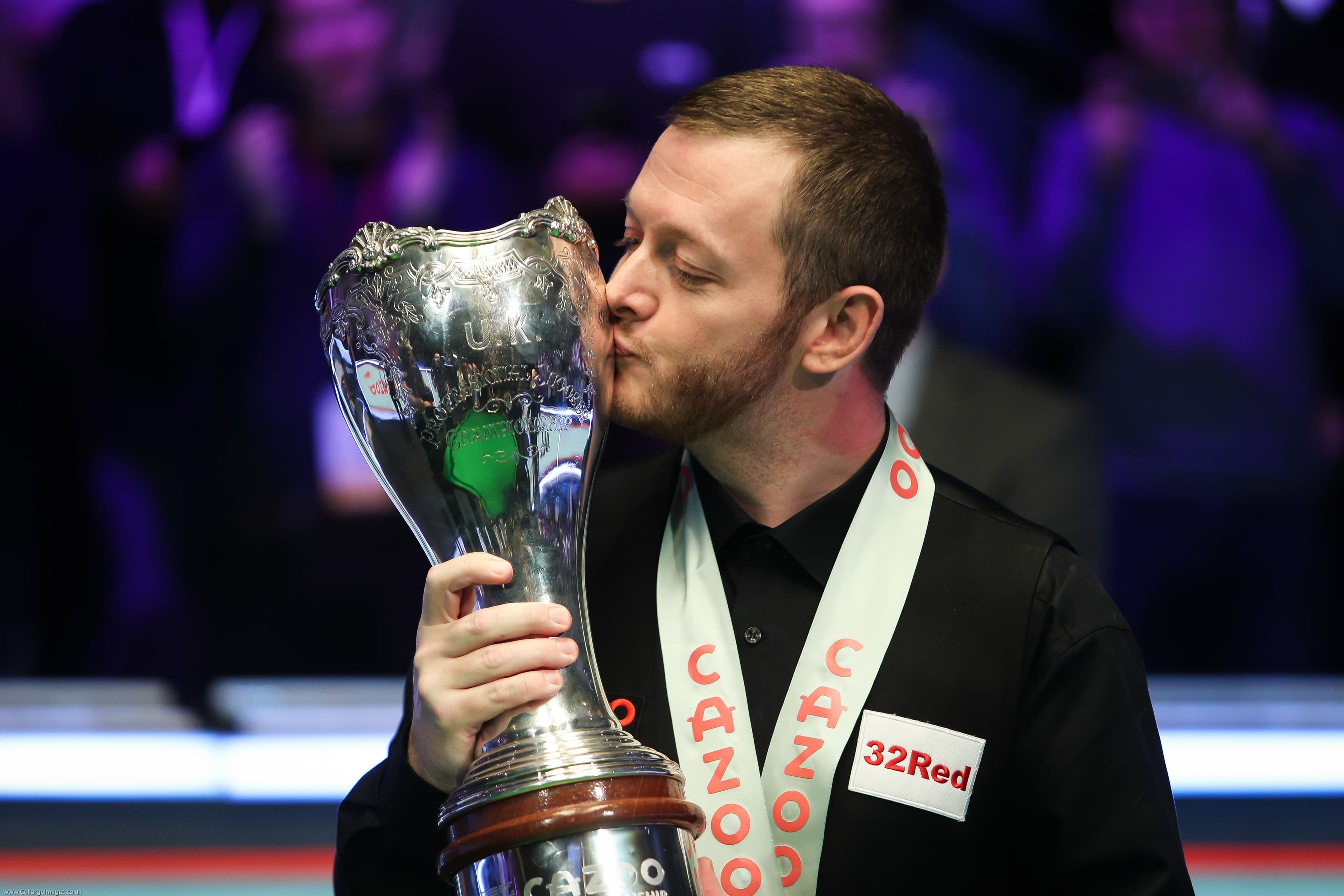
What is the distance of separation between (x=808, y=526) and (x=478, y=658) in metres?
0.46

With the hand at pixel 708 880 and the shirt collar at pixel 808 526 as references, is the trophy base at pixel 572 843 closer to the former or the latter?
the hand at pixel 708 880

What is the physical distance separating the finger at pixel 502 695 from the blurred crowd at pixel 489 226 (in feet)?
8.95

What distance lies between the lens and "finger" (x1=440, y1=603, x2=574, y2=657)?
3.58 feet

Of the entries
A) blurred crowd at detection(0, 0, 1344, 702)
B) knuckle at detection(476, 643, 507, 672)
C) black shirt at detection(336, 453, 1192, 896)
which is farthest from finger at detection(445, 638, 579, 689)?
blurred crowd at detection(0, 0, 1344, 702)

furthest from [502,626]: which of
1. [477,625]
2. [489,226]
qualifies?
[489,226]

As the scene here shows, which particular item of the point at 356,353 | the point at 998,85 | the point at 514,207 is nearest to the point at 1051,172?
the point at 998,85

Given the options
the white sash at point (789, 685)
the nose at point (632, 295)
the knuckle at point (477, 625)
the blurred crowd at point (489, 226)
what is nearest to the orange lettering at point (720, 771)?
the white sash at point (789, 685)

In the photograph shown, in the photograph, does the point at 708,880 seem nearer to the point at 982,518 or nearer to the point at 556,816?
the point at 556,816

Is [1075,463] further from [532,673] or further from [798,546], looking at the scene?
[532,673]

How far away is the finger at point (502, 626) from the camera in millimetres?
1092

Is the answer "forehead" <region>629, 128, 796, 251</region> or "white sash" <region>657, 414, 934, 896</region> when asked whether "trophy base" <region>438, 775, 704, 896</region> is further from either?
"forehead" <region>629, 128, 796, 251</region>

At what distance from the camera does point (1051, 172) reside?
4.07m

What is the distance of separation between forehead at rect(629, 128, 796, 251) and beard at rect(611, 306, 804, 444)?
0.11m

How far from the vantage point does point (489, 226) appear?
3.85 metres
